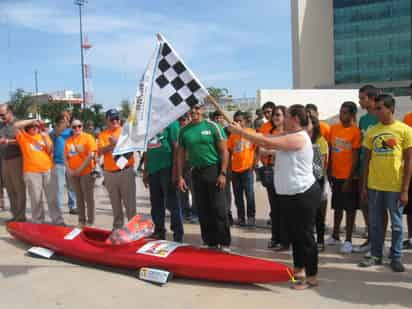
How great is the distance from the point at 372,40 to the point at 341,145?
62.1 metres

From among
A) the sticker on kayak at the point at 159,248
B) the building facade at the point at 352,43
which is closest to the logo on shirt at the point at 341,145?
the sticker on kayak at the point at 159,248

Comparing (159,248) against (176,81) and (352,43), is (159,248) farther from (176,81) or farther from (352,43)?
(352,43)

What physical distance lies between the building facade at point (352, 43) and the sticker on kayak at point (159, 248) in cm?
6002

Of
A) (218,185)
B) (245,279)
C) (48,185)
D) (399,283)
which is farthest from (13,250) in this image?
(399,283)

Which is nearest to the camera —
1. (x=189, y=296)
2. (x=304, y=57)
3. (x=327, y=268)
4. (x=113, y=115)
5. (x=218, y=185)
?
(x=189, y=296)

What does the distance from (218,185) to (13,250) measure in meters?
3.03

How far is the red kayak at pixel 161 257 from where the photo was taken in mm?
4328

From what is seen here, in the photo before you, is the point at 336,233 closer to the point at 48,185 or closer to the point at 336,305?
the point at 336,305

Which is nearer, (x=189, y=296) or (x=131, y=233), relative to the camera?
(x=189, y=296)

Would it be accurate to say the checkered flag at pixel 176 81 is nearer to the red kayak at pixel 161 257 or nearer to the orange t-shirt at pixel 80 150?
the red kayak at pixel 161 257

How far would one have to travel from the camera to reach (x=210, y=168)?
5488mm

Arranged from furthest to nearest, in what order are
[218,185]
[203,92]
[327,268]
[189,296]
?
[218,185] < [327,268] < [203,92] < [189,296]

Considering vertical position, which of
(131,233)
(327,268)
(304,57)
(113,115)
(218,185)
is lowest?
(327,268)

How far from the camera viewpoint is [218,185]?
5445 mm
